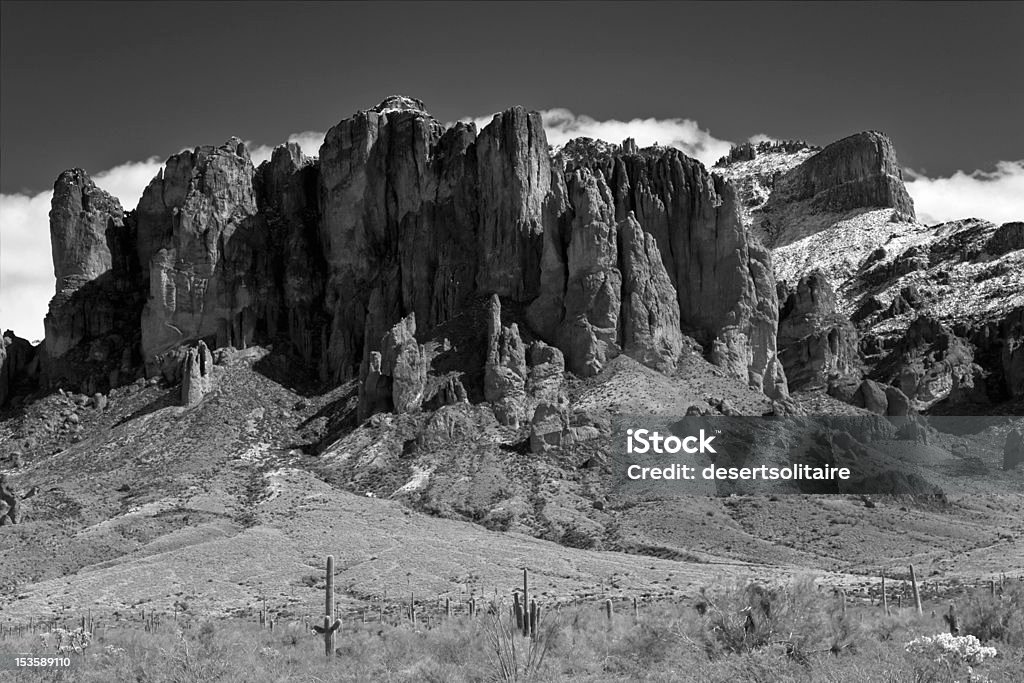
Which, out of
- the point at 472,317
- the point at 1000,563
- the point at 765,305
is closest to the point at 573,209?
the point at 472,317

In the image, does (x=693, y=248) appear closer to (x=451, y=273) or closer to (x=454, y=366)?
(x=451, y=273)

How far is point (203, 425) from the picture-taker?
10688cm

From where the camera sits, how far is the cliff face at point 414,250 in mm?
108250

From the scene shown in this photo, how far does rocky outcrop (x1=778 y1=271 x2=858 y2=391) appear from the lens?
122m

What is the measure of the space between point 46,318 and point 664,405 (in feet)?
252

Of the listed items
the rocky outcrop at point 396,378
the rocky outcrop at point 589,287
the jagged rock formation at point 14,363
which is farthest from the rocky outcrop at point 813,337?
the jagged rock formation at point 14,363

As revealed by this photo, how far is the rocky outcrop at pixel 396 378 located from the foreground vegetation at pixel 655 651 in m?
67.3

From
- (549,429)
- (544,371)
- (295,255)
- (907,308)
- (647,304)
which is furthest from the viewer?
(907,308)

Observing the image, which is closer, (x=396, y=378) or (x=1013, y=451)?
(x=1013, y=451)

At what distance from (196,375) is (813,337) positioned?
206 feet

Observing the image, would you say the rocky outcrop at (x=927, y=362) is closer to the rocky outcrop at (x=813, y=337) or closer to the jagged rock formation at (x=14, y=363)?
the rocky outcrop at (x=813, y=337)

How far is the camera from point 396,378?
100375 mm

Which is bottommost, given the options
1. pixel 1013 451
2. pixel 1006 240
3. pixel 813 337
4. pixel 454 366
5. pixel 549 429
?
pixel 1013 451

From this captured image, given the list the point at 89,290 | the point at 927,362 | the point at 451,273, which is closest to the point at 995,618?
the point at 451,273
